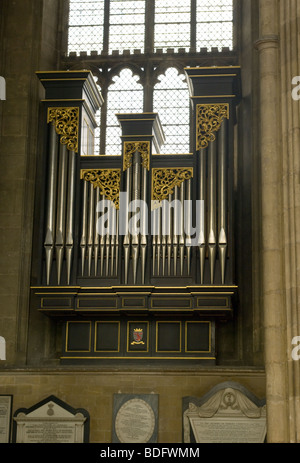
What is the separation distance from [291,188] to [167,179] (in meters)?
4.05

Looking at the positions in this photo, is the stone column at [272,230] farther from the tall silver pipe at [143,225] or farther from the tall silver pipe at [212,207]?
the tall silver pipe at [143,225]

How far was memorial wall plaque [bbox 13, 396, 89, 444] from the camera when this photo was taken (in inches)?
623

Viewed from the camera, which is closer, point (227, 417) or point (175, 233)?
point (227, 417)

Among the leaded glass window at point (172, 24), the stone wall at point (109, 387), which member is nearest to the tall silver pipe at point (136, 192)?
the stone wall at point (109, 387)

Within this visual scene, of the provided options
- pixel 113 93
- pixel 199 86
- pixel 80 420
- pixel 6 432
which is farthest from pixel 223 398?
pixel 113 93

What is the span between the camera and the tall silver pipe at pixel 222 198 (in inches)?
650

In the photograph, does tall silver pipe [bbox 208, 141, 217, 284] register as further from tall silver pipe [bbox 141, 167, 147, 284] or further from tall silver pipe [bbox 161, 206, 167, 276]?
tall silver pipe [bbox 141, 167, 147, 284]

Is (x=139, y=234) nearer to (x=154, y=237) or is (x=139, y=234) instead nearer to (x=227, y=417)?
(x=154, y=237)

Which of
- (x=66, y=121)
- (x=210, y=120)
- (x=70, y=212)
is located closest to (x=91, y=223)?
(x=70, y=212)

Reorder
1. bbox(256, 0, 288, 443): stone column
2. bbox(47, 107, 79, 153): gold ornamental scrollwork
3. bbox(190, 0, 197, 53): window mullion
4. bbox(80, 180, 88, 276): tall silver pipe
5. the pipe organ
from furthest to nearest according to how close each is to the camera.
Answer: bbox(190, 0, 197, 53): window mullion, bbox(47, 107, 79, 153): gold ornamental scrollwork, bbox(80, 180, 88, 276): tall silver pipe, the pipe organ, bbox(256, 0, 288, 443): stone column

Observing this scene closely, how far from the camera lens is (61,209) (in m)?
17.1

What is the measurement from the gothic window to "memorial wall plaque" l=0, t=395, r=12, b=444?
5.36m

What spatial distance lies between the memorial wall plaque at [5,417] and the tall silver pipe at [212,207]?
390cm

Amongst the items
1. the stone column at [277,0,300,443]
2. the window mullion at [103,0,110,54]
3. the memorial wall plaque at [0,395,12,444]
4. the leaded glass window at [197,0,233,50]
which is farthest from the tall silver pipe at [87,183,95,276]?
the stone column at [277,0,300,443]
